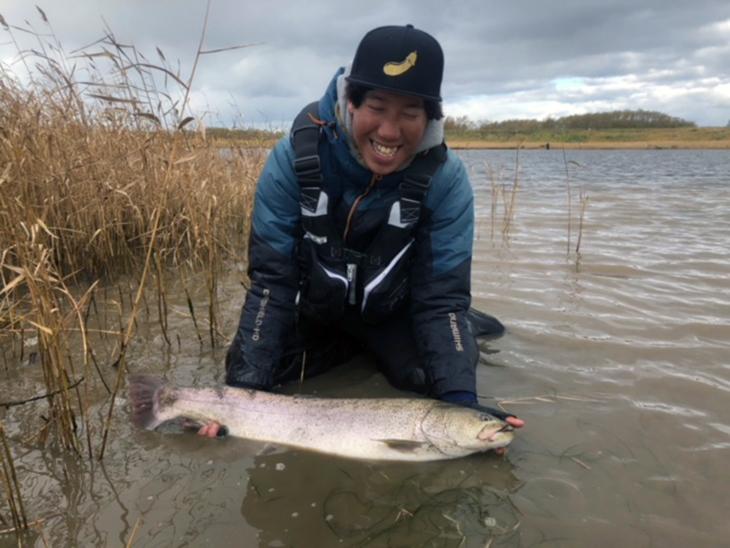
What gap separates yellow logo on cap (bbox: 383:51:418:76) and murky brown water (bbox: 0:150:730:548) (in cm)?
193

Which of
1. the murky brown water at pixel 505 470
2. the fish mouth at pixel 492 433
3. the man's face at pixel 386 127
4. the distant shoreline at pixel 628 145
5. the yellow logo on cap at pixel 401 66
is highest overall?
the yellow logo on cap at pixel 401 66

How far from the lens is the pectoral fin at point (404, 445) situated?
8.64 feet

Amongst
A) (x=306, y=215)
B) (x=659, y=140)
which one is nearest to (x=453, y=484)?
(x=306, y=215)

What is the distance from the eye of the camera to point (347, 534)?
2.16 metres

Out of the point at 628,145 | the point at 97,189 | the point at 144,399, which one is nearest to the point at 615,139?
the point at 628,145

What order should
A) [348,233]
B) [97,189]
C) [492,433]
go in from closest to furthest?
1. [492,433]
2. [348,233]
3. [97,189]

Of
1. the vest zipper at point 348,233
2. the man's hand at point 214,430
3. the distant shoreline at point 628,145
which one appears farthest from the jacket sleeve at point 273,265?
the distant shoreline at point 628,145

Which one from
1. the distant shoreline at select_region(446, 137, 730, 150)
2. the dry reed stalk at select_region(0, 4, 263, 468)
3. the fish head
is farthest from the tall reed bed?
the distant shoreline at select_region(446, 137, 730, 150)

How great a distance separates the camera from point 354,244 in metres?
3.28

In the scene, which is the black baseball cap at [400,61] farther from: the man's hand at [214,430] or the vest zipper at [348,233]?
the man's hand at [214,430]

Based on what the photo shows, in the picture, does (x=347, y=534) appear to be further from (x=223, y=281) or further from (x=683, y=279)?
(x=683, y=279)

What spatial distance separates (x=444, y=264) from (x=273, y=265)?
3.39 feet

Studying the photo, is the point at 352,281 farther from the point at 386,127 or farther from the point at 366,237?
the point at 386,127

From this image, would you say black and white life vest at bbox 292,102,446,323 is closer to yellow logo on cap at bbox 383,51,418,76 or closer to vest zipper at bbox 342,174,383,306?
vest zipper at bbox 342,174,383,306
